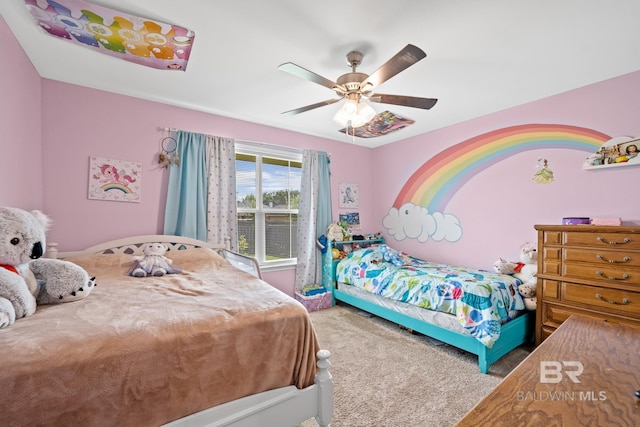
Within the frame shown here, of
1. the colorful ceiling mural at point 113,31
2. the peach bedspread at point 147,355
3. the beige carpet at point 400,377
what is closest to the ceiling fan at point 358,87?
the colorful ceiling mural at point 113,31

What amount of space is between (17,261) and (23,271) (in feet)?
0.28

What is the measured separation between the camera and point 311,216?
3855 mm

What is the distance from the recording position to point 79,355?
0.95 metres

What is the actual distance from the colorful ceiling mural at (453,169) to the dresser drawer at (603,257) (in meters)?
1.03

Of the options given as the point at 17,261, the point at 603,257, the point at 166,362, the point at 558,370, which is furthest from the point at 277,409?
the point at 603,257

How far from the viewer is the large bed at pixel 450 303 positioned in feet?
7.15

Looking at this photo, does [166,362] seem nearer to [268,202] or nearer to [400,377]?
[400,377]

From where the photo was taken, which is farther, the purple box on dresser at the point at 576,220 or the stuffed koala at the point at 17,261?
the purple box on dresser at the point at 576,220

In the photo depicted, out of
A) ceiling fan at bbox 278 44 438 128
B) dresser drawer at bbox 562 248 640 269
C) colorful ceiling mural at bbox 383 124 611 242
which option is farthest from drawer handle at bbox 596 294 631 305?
ceiling fan at bbox 278 44 438 128

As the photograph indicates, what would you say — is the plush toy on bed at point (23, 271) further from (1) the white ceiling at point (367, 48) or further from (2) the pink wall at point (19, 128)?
(1) the white ceiling at point (367, 48)

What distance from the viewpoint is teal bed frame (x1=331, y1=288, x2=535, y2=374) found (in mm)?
2162

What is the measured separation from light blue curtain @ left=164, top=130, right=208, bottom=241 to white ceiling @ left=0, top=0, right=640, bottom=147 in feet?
1.54

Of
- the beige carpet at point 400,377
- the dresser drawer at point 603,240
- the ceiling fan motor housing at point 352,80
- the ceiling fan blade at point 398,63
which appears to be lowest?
the beige carpet at point 400,377

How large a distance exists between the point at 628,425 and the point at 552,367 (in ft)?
0.68
